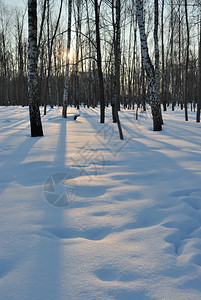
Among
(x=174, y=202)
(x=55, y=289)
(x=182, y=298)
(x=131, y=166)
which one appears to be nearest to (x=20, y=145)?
(x=131, y=166)

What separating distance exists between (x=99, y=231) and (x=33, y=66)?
5514 millimetres

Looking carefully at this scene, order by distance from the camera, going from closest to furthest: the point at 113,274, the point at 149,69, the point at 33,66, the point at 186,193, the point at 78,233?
the point at 113,274 → the point at 78,233 → the point at 186,193 → the point at 33,66 → the point at 149,69

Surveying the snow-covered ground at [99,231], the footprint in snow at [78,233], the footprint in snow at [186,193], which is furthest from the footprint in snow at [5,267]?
the footprint in snow at [186,193]

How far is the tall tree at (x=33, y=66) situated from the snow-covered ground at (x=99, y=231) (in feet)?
9.24

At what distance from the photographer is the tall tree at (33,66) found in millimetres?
5941

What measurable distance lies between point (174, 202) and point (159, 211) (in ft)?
0.95

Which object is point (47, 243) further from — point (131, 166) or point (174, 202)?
point (131, 166)

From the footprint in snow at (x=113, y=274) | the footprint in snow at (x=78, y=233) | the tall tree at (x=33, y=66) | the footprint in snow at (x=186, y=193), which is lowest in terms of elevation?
the footprint in snow at (x=113, y=274)

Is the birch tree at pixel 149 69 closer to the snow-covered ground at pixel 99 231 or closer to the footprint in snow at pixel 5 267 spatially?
the snow-covered ground at pixel 99 231

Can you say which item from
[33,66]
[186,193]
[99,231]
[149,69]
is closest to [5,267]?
[99,231]

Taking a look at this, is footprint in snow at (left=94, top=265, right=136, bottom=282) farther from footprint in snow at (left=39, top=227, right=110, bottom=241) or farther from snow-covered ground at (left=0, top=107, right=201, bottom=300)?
footprint in snow at (left=39, top=227, right=110, bottom=241)

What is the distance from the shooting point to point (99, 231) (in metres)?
1.86

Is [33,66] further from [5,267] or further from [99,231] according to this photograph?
[5,267]

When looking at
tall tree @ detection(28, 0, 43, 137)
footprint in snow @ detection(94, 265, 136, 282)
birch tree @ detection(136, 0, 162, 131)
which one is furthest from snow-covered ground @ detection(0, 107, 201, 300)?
birch tree @ detection(136, 0, 162, 131)
